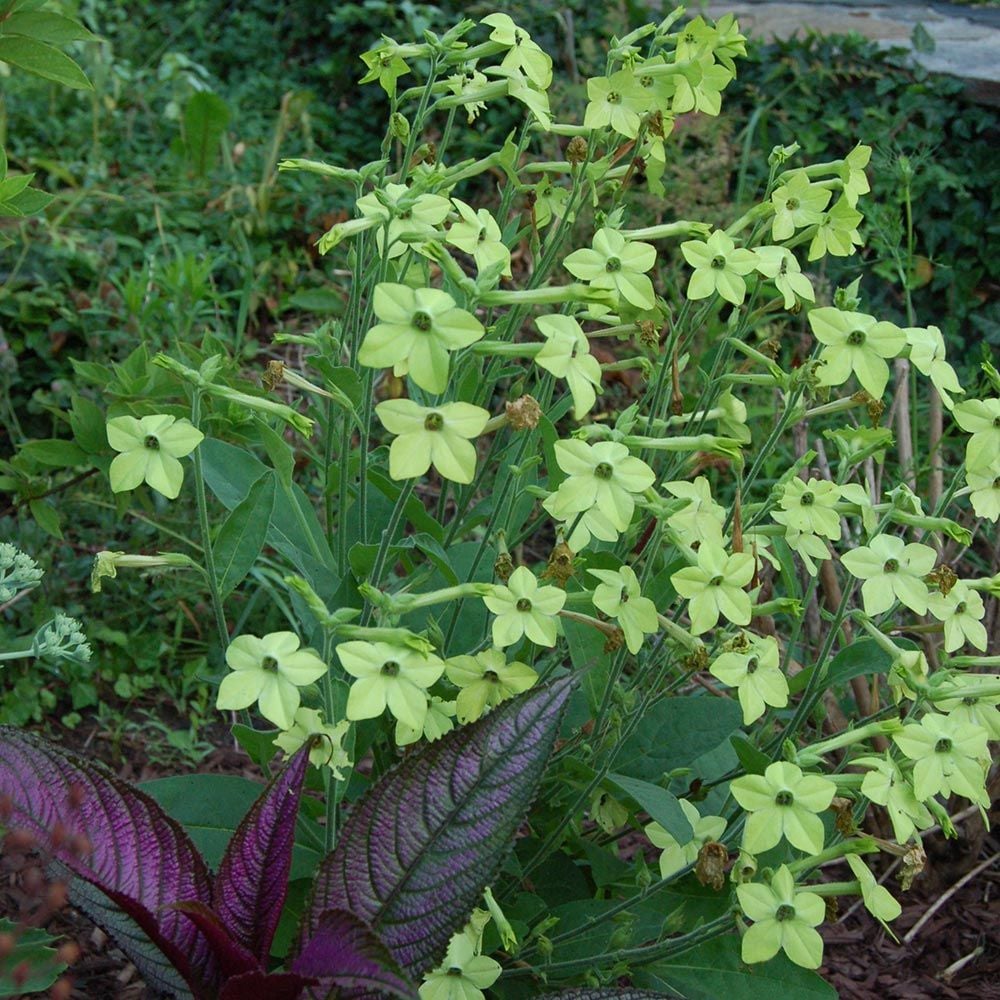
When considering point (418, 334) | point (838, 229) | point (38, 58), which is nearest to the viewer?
point (418, 334)

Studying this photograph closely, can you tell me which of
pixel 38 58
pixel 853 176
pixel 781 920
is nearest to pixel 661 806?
pixel 781 920

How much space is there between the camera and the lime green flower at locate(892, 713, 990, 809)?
148 cm

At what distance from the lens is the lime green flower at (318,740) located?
1445mm

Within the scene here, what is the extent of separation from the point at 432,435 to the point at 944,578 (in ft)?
2.38

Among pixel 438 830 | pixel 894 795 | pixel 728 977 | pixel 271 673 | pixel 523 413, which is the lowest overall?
pixel 728 977

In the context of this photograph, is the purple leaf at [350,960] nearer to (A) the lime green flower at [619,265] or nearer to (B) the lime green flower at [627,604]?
(B) the lime green flower at [627,604]

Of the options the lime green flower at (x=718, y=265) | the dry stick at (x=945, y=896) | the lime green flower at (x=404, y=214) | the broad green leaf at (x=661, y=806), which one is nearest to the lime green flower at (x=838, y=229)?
the lime green flower at (x=718, y=265)

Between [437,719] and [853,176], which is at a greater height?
[853,176]

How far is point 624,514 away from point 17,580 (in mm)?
905

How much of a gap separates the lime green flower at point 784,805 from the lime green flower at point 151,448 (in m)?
0.75

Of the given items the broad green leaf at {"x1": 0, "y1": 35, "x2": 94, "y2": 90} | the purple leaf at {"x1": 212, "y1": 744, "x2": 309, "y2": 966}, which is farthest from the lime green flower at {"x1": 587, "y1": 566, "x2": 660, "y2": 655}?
the broad green leaf at {"x1": 0, "y1": 35, "x2": 94, "y2": 90}

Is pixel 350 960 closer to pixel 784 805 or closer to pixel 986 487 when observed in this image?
pixel 784 805

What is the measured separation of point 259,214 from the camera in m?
4.19

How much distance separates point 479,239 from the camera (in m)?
1.56
